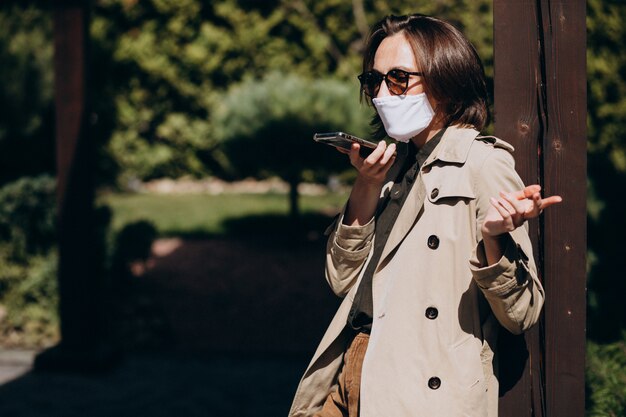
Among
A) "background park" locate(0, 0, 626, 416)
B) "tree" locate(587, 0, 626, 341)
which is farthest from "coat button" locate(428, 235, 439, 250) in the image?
"tree" locate(587, 0, 626, 341)

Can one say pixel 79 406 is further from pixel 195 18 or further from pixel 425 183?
pixel 195 18

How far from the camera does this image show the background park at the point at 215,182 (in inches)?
208

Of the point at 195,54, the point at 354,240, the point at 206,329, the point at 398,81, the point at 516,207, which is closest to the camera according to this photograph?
the point at 516,207

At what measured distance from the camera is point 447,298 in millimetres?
1880

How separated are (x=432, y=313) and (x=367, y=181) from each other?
0.38 metres

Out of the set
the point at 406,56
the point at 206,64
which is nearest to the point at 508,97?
the point at 406,56

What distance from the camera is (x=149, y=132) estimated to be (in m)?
11.8

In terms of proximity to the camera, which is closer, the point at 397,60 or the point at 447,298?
the point at 447,298

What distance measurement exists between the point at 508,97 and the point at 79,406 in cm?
324

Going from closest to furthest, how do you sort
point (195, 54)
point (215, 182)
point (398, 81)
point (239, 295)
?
point (398, 81), point (239, 295), point (195, 54), point (215, 182)

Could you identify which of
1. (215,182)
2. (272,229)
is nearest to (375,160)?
(272,229)

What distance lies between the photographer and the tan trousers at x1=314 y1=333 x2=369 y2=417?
2.06m

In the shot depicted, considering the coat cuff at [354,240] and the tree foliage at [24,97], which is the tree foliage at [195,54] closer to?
the tree foliage at [24,97]

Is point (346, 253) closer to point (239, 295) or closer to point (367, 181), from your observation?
point (367, 181)
